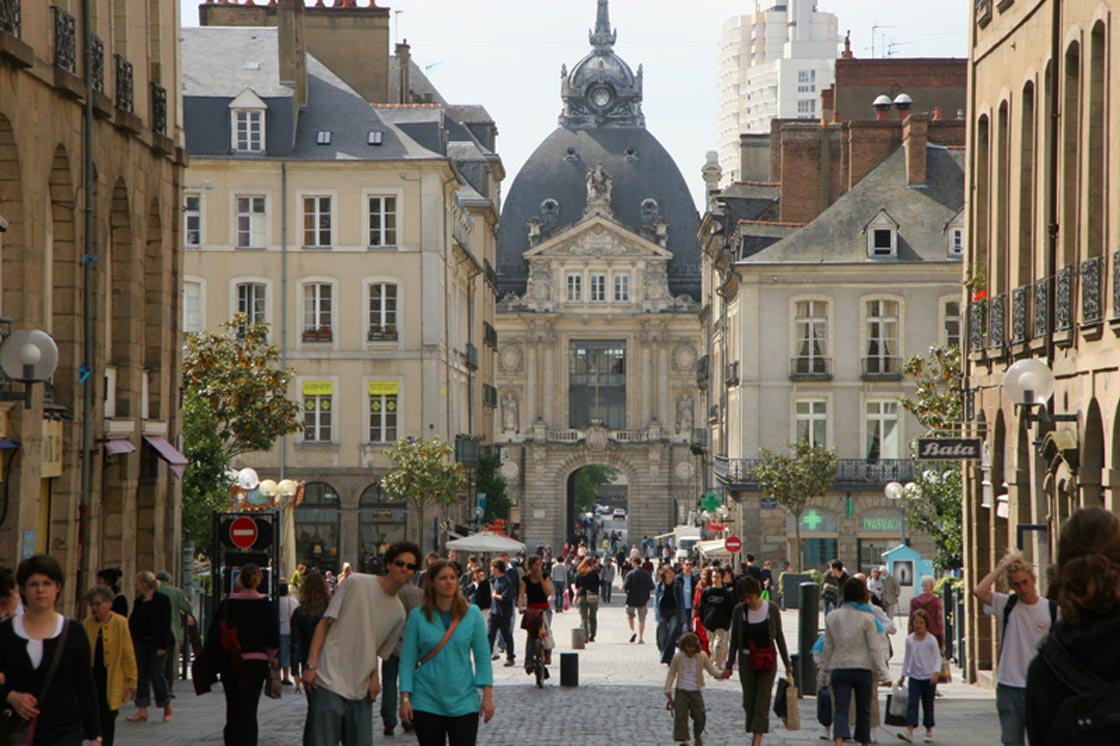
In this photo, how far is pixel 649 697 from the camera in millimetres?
21609

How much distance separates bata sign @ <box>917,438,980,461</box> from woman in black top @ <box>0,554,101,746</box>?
14.7 m

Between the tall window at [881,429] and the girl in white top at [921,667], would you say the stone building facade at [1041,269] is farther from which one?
the tall window at [881,429]

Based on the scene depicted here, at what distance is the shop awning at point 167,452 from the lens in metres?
23.7

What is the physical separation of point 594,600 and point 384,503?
20.0m

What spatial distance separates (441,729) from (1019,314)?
43.5 feet

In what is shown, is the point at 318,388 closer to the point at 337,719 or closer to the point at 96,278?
the point at 96,278

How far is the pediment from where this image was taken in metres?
112

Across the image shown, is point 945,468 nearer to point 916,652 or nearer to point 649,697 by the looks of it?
point 649,697

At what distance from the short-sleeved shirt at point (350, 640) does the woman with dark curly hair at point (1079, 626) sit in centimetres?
598

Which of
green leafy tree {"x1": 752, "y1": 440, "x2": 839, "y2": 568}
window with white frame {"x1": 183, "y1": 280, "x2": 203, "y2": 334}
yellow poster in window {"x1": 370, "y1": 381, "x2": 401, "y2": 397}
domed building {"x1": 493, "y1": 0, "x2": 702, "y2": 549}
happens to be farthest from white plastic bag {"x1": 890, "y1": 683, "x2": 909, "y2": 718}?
domed building {"x1": 493, "y1": 0, "x2": 702, "y2": 549}

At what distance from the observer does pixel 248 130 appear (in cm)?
5116

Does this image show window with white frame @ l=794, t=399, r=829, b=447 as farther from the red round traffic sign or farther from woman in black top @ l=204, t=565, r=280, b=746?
woman in black top @ l=204, t=565, r=280, b=746

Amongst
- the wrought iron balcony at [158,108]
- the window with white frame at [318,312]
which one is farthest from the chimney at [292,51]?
the wrought iron balcony at [158,108]

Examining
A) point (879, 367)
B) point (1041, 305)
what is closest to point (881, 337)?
point (879, 367)
